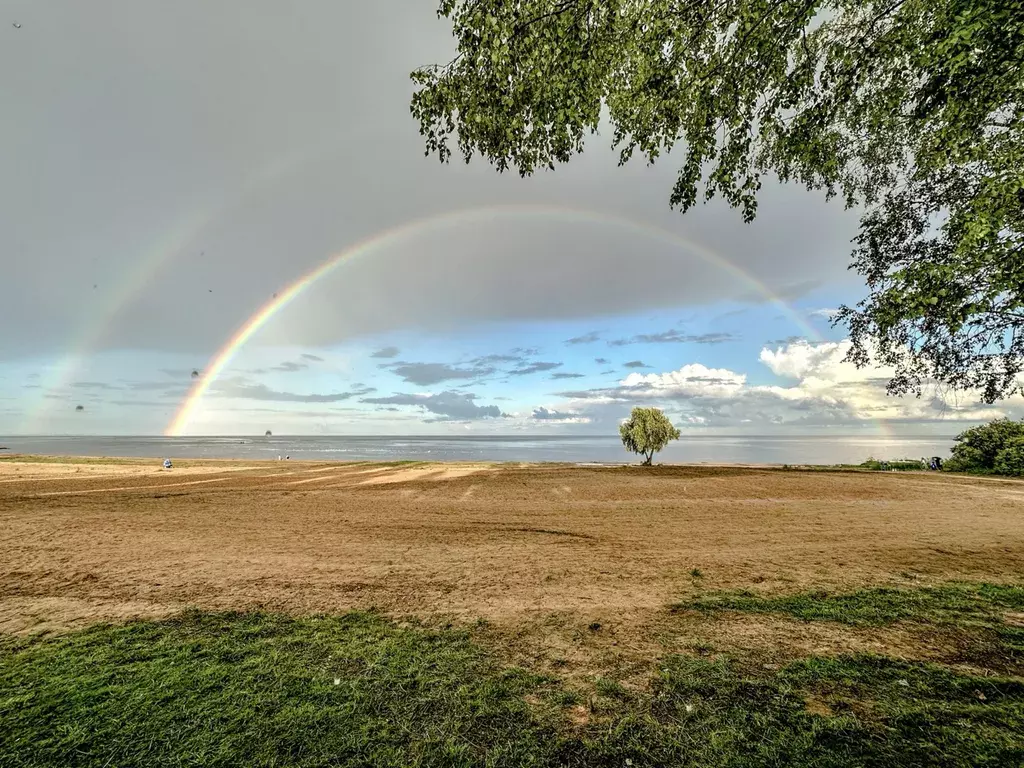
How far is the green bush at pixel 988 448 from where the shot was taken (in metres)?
26.1

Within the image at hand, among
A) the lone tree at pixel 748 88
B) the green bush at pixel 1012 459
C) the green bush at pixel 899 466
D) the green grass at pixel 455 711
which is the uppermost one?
the lone tree at pixel 748 88

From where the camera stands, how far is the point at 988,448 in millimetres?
28016

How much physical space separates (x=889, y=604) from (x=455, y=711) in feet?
21.9

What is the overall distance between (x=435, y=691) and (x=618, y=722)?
1.77 meters

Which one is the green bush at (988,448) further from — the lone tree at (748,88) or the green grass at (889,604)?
the lone tree at (748,88)

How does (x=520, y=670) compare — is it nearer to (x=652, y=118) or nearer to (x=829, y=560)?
(x=652, y=118)

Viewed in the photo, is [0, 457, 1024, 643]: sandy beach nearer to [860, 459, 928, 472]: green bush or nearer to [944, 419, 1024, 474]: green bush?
[944, 419, 1024, 474]: green bush

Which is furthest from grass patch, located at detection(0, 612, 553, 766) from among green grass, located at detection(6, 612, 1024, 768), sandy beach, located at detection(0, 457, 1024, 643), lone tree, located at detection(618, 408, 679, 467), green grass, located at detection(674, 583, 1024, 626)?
lone tree, located at detection(618, 408, 679, 467)

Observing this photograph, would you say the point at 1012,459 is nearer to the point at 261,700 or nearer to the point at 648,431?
the point at 648,431

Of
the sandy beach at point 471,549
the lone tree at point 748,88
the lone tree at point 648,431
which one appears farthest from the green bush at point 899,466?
the lone tree at point 748,88

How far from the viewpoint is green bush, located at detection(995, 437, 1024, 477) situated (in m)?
25.4

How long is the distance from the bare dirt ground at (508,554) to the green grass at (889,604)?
432 millimetres

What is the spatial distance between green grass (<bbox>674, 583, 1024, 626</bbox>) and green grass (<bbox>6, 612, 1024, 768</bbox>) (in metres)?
1.47

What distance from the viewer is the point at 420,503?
55.5 ft
